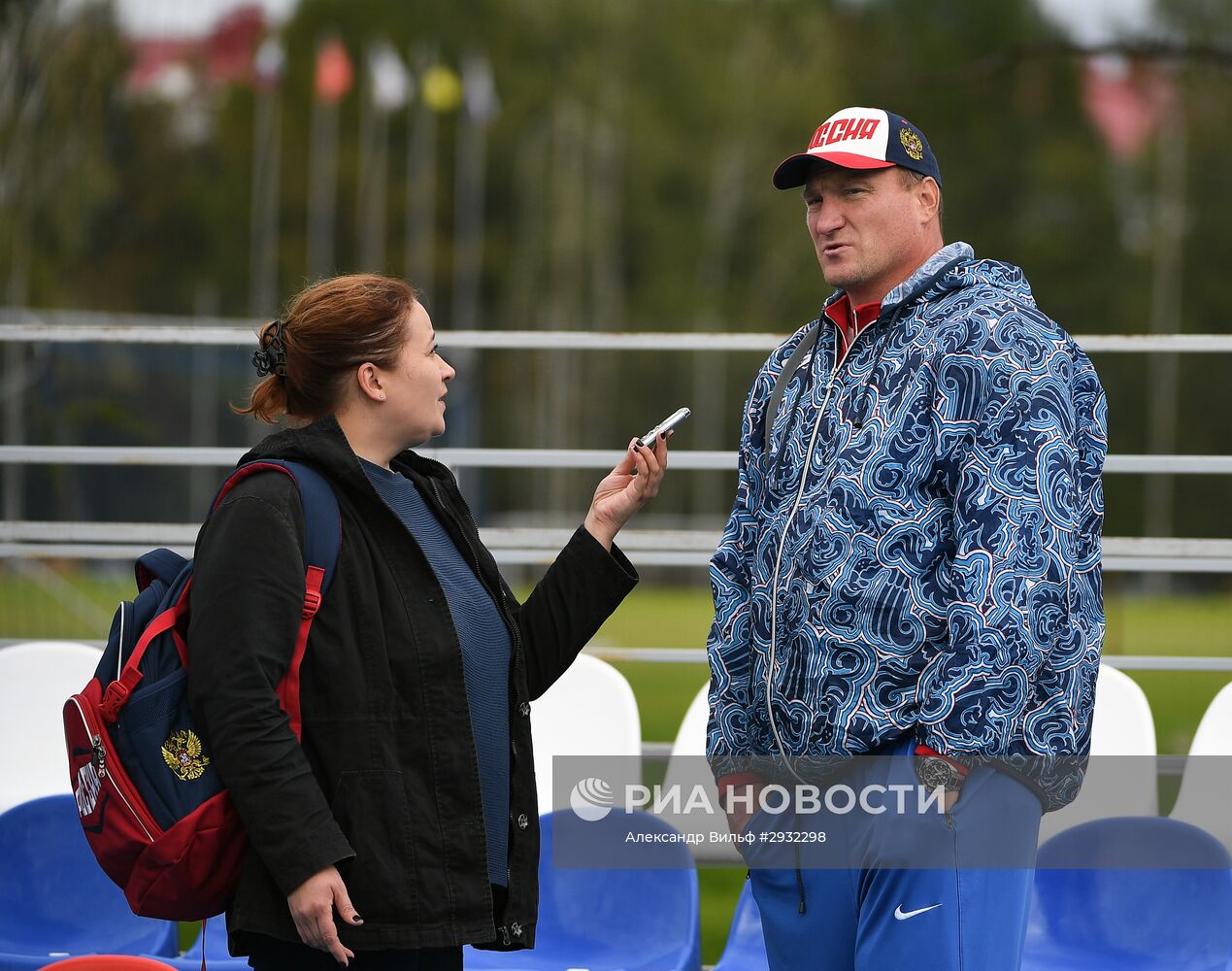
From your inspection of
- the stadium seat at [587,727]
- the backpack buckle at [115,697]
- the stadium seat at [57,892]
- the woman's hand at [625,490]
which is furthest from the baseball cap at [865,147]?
the stadium seat at [57,892]

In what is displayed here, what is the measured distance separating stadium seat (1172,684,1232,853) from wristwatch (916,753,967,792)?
1.66m

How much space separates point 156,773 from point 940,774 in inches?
41.5

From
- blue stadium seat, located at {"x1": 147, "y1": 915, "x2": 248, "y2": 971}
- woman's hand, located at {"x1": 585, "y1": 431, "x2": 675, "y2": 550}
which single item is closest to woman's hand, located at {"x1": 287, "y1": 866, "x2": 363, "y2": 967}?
woman's hand, located at {"x1": 585, "y1": 431, "x2": 675, "y2": 550}

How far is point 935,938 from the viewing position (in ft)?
7.14

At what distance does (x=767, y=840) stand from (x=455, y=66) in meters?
32.0

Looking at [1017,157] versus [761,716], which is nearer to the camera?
[761,716]

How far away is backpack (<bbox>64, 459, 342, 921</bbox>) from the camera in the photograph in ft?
6.74

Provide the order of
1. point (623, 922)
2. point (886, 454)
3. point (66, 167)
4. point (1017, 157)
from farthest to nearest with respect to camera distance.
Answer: point (1017, 157) < point (66, 167) < point (623, 922) < point (886, 454)

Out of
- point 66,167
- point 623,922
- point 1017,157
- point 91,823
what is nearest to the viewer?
point 91,823

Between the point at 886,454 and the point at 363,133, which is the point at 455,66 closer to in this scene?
the point at 363,133

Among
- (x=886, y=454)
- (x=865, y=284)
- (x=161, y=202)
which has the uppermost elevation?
(x=161, y=202)

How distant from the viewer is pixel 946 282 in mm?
2359

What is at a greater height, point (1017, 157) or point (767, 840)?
point (1017, 157)

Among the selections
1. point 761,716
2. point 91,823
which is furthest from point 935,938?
point 91,823
